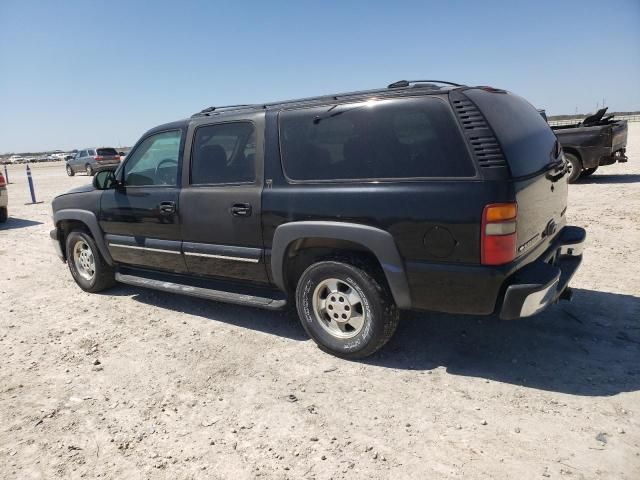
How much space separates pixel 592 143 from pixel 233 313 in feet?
30.5

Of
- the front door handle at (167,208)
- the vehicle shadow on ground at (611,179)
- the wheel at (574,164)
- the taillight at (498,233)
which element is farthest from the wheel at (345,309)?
the vehicle shadow on ground at (611,179)

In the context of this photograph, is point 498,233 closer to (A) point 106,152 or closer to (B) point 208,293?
(B) point 208,293

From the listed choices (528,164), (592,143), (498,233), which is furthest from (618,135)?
(498,233)

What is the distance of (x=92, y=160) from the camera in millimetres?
24969

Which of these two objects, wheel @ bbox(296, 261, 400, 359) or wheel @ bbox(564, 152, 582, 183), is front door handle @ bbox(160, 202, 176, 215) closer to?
wheel @ bbox(296, 261, 400, 359)

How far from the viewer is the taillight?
270cm

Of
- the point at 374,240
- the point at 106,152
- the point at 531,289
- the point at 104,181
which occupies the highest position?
the point at 106,152

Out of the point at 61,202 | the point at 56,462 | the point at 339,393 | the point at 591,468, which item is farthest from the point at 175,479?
the point at 61,202

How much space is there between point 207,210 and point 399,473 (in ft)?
8.56

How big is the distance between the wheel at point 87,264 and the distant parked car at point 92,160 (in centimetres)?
2105

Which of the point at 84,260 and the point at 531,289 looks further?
the point at 84,260

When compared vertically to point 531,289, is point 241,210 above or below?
above

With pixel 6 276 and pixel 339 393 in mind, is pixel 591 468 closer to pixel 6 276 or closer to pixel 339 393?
pixel 339 393

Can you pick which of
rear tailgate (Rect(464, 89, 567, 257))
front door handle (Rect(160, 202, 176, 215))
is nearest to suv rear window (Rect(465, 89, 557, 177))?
rear tailgate (Rect(464, 89, 567, 257))
